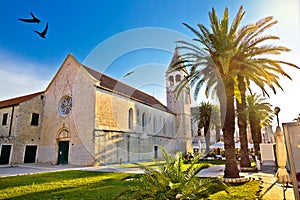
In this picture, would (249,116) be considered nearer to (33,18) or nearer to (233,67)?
(233,67)

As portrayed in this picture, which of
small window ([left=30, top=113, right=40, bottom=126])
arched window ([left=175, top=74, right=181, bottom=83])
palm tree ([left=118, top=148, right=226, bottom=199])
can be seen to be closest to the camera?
palm tree ([left=118, top=148, right=226, bottom=199])

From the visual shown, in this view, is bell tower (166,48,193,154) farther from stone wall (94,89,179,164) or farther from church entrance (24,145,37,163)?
church entrance (24,145,37,163)

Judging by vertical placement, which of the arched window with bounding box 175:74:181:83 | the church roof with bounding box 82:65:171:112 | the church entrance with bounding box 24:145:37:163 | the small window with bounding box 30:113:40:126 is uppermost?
the arched window with bounding box 175:74:181:83

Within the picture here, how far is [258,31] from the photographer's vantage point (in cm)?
1273

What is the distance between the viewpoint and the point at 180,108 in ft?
143

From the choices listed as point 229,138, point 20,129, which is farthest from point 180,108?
point 229,138

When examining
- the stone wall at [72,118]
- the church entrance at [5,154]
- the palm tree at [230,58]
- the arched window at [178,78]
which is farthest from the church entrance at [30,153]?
the arched window at [178,78]

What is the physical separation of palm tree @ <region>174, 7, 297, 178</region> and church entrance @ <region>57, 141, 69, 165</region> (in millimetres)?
18598

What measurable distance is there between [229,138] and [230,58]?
472cm

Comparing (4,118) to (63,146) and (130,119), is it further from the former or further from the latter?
(130,119)

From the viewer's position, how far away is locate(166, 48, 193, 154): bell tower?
41625 millimetres

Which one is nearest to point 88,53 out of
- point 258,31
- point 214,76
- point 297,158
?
point 214,76

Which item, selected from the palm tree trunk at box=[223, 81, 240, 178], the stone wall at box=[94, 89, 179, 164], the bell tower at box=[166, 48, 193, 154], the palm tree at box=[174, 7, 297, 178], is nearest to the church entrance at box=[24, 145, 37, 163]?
the stone wall at box=[94, 89, 179, 164]

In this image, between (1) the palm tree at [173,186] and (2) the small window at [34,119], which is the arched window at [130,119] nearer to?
(2) the small window at [34,119]
